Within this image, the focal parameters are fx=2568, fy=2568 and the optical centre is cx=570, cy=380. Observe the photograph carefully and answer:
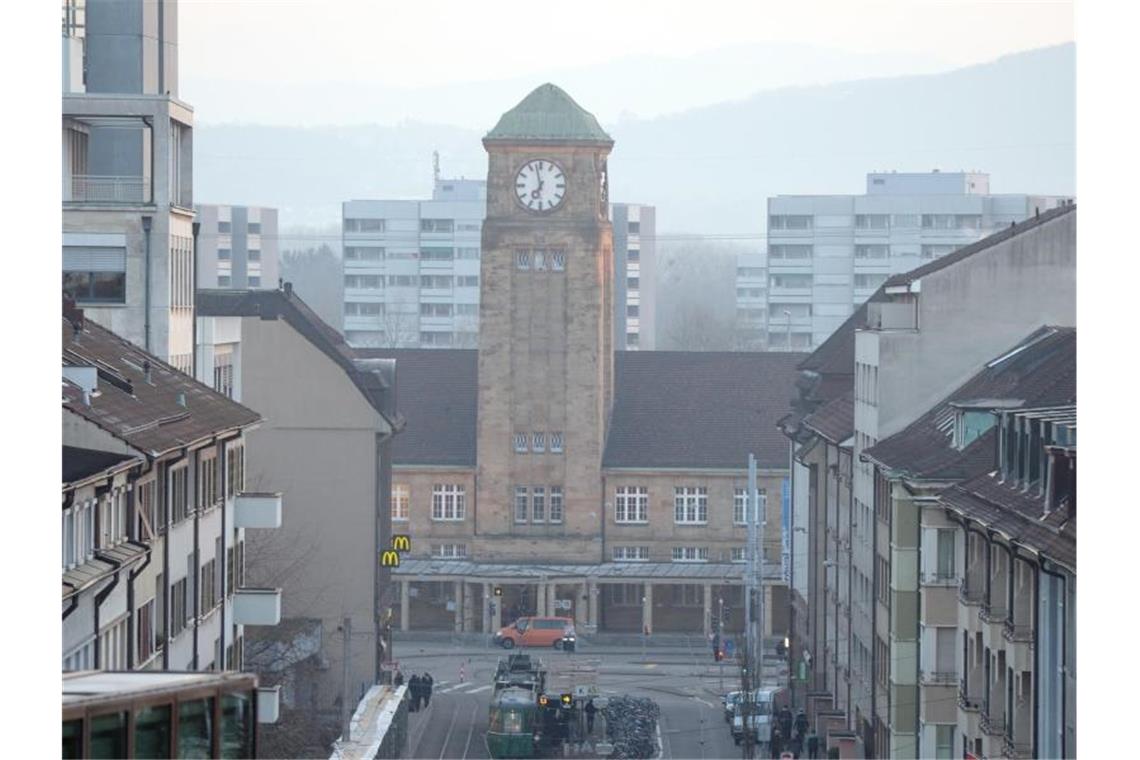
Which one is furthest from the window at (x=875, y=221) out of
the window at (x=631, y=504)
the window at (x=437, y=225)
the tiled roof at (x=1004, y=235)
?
the tiled roof at (x=1004, y=235)

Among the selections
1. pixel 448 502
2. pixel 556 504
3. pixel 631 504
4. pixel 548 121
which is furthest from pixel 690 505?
pixel 548 121

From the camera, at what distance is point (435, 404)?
7556 cm

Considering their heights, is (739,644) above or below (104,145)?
below

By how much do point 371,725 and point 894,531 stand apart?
37.1ft

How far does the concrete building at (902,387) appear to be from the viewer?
120 ft

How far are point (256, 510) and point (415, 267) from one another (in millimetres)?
95889

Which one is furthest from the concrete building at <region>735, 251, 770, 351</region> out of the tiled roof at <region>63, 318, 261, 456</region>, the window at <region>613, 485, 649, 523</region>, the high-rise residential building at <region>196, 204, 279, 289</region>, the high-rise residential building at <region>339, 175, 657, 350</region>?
the tiled roof at <region>63, 318, 261, 456</region>

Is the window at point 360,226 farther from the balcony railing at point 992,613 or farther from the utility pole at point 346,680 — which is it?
the balcony railing at point 992,613

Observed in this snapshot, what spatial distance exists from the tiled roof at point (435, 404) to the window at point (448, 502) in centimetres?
71
